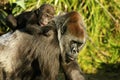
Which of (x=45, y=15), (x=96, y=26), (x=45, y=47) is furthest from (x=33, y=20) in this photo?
(x=96, y=26)

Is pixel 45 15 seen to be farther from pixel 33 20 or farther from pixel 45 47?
pixel 45 47

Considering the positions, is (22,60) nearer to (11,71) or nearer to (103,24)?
(11,71)

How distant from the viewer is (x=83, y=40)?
4590mm

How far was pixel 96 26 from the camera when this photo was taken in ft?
26.8

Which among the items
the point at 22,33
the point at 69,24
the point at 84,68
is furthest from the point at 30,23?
the point at 84,68

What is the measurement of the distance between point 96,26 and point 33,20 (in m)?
3.38

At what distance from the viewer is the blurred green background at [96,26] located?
7.90 m

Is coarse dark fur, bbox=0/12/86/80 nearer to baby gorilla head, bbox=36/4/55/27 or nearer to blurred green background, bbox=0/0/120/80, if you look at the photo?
baby gorilla head, bbox=36/4/55/27

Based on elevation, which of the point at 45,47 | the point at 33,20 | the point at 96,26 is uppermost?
the point at 33,20

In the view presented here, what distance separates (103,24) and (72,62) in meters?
3.53

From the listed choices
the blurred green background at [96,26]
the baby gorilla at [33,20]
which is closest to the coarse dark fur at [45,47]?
the baby gorilla at [33,20]

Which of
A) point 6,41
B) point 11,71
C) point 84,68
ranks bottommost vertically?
point 84,68

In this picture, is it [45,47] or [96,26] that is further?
[96,26]

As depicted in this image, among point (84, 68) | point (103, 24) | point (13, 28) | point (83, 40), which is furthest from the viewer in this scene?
point (103, 24)
